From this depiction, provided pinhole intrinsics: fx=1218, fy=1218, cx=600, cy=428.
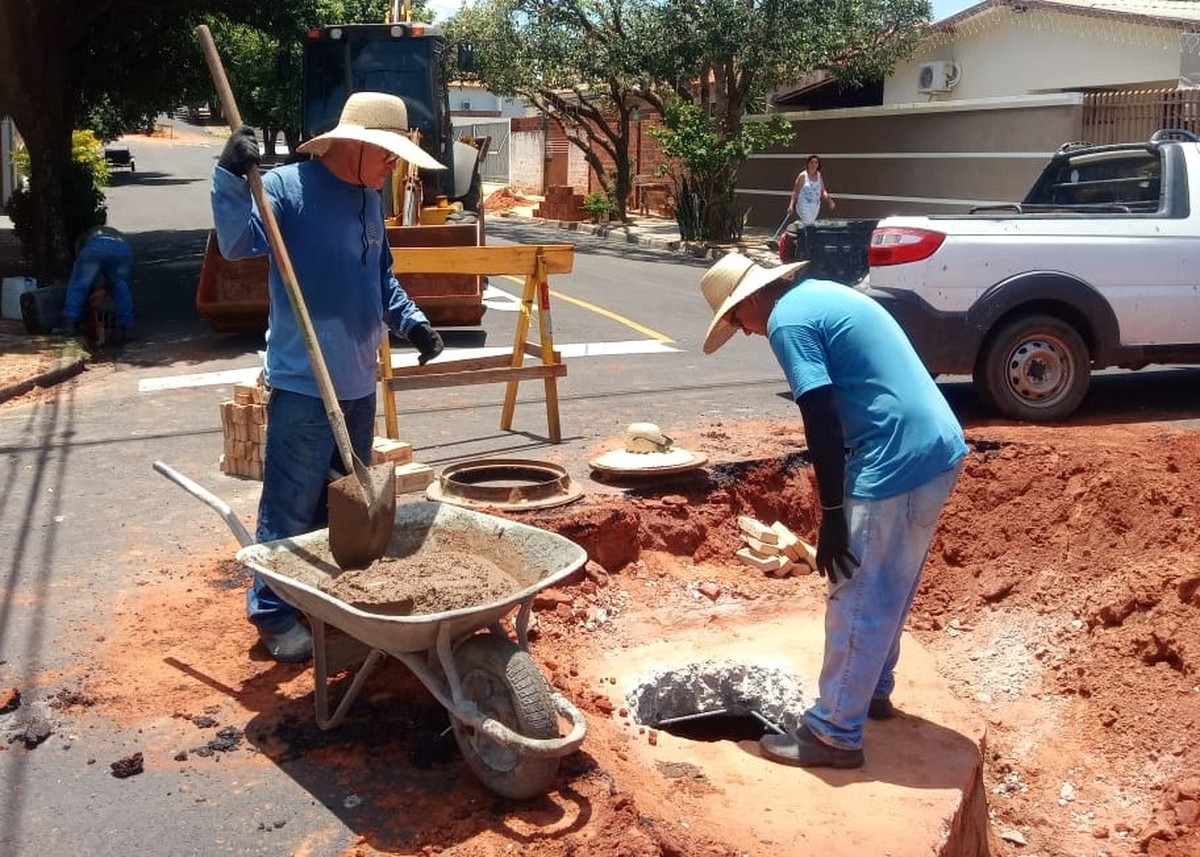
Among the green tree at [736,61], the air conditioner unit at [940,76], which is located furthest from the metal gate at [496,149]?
the air conditioner unit at [940,76]

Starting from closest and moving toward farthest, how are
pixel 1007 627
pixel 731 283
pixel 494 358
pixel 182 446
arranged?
pixel 731 283 → pixel 1007 627 → pixel 494 358 → pixel 182 446

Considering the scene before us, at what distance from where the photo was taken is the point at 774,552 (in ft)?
22.5

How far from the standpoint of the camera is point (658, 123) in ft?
104

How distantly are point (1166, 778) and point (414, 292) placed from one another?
29.4ft

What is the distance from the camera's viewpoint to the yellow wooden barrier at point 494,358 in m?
7.86

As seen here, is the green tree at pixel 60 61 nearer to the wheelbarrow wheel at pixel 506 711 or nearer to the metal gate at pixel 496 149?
the wheelbarrow wheel at pixel 506 711

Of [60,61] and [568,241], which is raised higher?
[60,61]

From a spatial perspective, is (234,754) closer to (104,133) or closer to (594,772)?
(594,772)

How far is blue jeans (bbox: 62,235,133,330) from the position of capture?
499 inches

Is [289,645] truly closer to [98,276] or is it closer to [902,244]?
[902,244]

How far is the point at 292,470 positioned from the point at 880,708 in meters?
2.59

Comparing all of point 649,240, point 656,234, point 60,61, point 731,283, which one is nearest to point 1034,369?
point 731,283

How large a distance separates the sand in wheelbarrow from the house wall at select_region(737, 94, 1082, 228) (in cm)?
1599

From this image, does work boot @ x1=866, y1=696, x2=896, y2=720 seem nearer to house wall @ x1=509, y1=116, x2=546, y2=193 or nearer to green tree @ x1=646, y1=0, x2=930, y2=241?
green tree @ x1=646, y1=0, x2=930, y2=241
